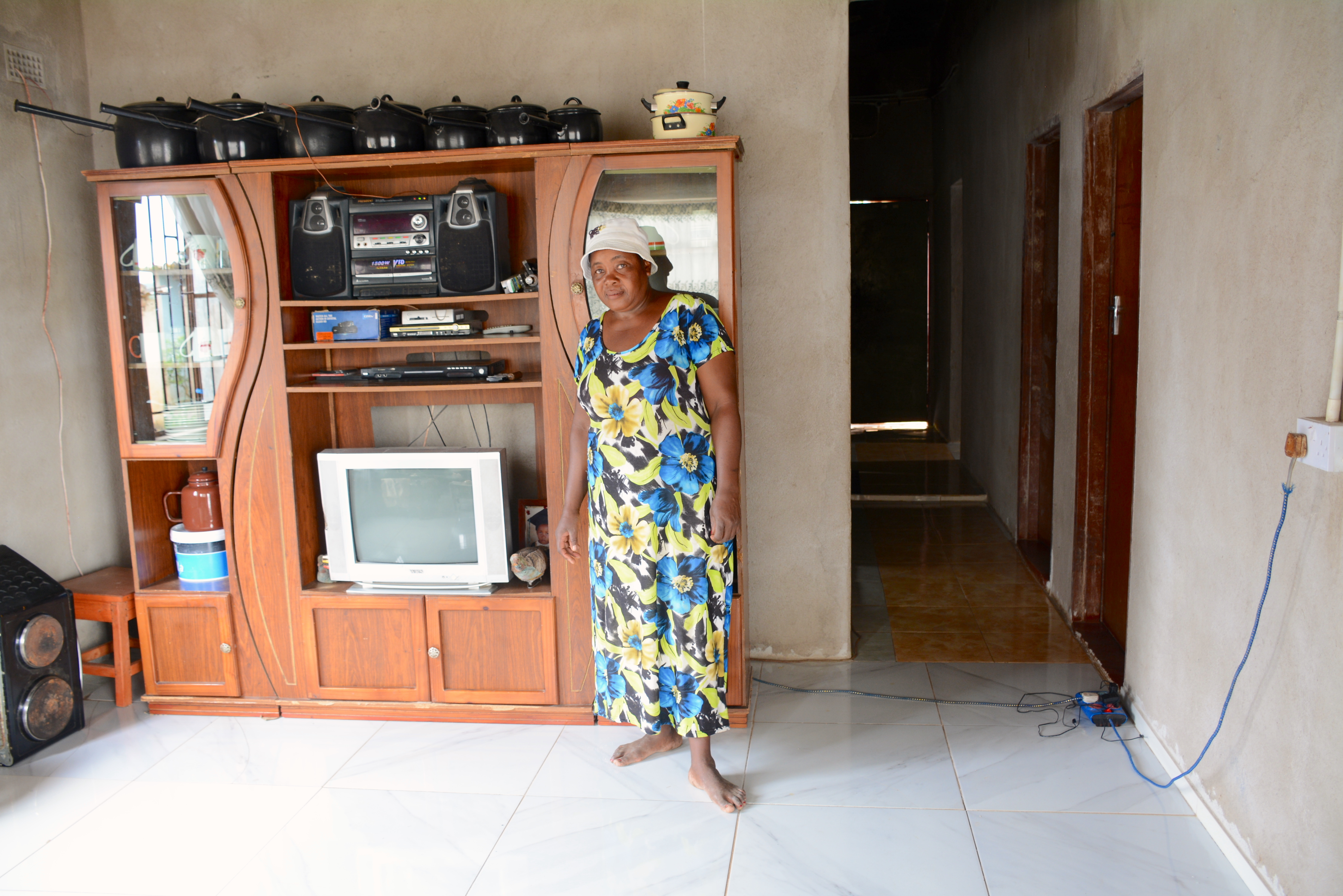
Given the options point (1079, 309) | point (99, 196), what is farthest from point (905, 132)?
point (99, 196)

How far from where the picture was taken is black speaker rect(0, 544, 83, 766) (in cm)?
286

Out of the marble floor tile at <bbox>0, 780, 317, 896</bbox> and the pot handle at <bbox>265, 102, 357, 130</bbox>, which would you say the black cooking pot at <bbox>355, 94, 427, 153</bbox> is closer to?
the pot handle at <bbox>265, 102, 357, 130</bbox>

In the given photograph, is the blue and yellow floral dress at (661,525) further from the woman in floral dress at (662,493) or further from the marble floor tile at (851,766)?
the marble floor tile at (851,766)

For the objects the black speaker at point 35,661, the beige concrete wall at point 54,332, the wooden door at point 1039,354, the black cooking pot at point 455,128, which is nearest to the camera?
the black speaker at point 35,661

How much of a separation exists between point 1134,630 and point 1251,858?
95cm

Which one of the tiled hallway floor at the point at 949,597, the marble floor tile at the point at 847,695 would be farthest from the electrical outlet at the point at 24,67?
the tiled hallway floor at the point at 949,597

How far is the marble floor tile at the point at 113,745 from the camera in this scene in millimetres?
2855

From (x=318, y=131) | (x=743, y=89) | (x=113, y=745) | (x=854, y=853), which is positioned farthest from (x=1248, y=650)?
(x=113, y=745)

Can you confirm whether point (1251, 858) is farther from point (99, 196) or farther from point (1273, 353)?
point (99, 196)

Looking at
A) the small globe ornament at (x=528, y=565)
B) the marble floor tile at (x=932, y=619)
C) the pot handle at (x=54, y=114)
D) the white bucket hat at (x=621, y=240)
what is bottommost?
the marble floor tile at (x=932, y=619)

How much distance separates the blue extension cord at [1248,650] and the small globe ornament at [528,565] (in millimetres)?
1887

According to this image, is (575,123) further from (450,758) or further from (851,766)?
(851,766)

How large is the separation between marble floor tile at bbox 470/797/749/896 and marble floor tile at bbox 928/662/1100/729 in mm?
1000

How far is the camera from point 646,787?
2.66 metres
